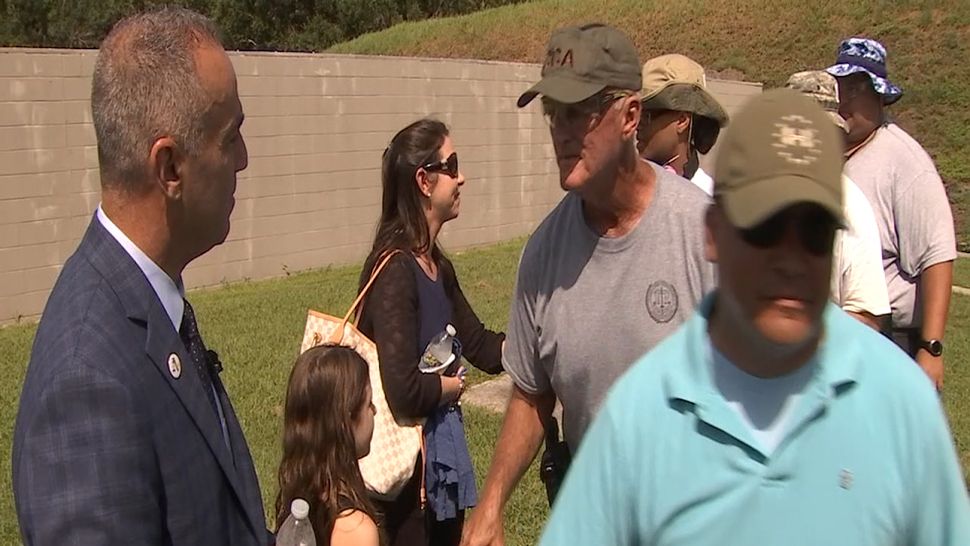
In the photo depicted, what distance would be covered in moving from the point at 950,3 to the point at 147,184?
1160 inches

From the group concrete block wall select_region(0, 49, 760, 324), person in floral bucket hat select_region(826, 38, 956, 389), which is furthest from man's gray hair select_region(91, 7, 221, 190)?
concrete block wall select_region(0, 49, 760, 324)

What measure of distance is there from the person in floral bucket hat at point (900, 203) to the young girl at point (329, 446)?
2.36 metres

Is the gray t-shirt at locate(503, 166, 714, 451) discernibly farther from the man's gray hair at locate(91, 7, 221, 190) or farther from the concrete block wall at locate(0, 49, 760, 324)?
the concrete block wall at locate(0, 49, 760, 324)

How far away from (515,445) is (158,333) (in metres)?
1.54

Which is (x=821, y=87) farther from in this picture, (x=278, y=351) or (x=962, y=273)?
(x=962, y=273)

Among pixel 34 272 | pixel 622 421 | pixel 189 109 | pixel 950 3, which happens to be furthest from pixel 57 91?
pixel 950 3

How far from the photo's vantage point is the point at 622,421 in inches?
71.0

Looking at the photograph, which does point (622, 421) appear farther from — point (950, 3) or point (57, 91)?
point (950, 3)

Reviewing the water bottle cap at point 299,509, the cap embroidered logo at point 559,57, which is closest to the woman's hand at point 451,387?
the water bottle cap at point 299,509

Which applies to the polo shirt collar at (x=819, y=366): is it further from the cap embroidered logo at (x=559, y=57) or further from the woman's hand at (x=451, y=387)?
the woman's hand at (x=451, y=387)

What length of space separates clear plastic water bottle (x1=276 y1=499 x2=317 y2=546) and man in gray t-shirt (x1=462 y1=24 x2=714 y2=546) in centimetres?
78

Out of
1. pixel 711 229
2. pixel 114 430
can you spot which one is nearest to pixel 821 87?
pixel 711 229

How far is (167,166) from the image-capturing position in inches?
81.9

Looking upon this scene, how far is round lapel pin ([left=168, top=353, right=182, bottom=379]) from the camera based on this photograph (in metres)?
2.06
